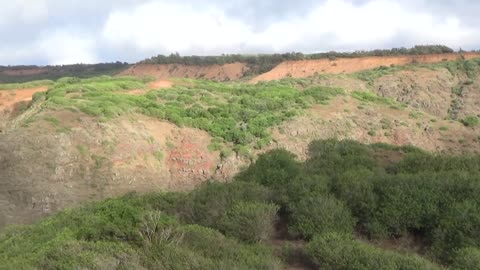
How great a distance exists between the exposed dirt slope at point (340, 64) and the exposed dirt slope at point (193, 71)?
30.1 ft

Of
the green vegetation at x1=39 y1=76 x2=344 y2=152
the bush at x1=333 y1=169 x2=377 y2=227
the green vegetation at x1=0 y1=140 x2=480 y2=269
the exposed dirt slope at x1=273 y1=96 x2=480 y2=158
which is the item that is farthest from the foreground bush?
the exposed dirt slope at x1=273 y1=96 x2=480 y2=158

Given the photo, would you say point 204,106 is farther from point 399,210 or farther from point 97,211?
point 399,210

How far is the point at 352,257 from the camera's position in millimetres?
8367

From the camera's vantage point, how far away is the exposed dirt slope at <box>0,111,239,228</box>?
22.8 meters

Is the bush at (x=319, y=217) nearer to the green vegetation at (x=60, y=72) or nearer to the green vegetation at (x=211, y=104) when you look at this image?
the green vegetation at (x=211, y=104)

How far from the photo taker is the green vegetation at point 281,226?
27.3 feet

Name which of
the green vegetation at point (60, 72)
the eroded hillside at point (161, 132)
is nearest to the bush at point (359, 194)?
Result: the eroded hillside at point (161, 132)

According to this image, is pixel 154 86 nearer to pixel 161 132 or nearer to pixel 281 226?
pixel 161 132

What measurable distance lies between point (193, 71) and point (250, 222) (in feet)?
239

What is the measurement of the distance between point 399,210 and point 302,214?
5.91 feet

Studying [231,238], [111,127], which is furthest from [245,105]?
[231,238]

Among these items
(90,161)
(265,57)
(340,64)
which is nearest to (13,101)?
(90,161)

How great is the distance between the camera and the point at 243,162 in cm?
2883

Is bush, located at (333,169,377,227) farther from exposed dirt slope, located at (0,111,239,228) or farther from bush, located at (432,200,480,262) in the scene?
exposed dirt slope, located at (0,111,239,228)
